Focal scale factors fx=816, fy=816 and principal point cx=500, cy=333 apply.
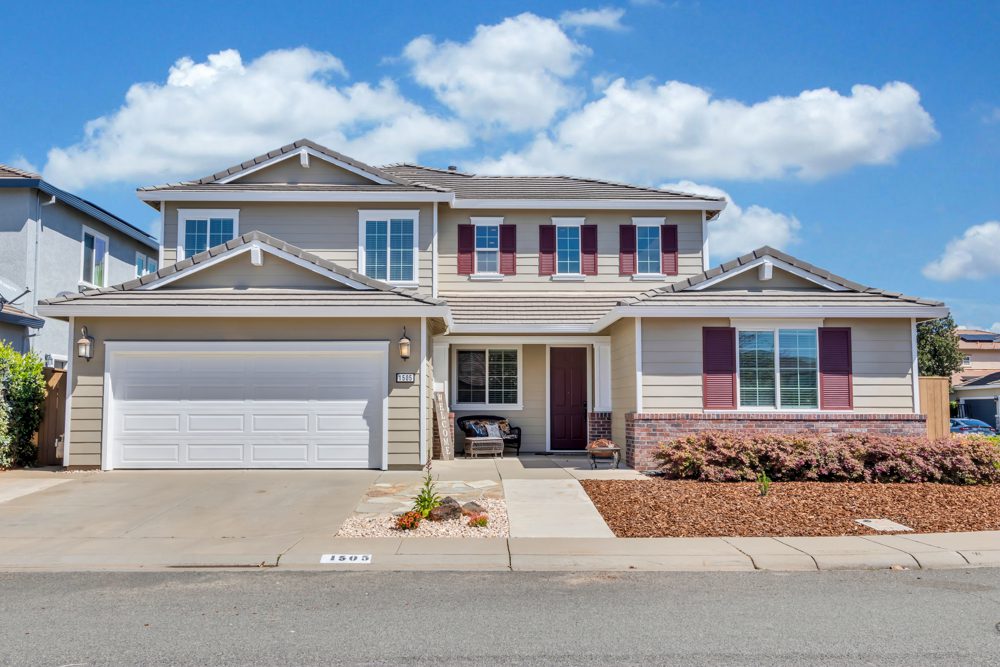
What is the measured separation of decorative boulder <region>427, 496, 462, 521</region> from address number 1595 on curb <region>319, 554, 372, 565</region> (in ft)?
5.52

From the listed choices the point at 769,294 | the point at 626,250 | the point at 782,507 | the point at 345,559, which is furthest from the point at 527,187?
the point at 345,559

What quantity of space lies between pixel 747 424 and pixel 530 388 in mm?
5349

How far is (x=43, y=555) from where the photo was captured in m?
8.46

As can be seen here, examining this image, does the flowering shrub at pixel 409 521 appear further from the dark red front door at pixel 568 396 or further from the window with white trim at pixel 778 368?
the dark red front door at pixel 568 396

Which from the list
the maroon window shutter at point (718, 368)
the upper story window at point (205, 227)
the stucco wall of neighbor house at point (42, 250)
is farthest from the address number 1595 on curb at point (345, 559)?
the stucco wall of neighbor house at point (42, 250)

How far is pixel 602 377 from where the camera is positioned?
56.4 ft

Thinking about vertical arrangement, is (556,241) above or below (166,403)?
above

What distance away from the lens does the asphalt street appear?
5.38m

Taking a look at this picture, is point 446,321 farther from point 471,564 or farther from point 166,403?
point 471,564

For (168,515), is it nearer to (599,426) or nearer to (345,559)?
(345,559)

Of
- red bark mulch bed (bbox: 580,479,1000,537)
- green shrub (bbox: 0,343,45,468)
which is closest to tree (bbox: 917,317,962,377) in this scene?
red bark mulch bed (bbox: 580,479,1000,537)

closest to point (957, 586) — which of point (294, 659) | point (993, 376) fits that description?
point (294, 659)

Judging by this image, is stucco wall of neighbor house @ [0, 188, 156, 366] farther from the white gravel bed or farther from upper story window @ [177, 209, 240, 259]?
the white gravel bed

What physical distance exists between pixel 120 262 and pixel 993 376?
134 feet
